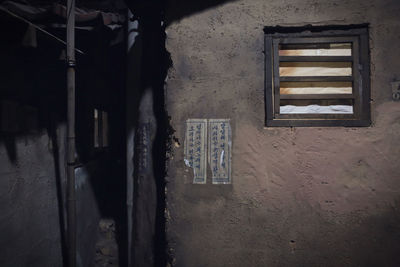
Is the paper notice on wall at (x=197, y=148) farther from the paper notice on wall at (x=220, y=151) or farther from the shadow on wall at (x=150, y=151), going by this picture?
the shadow on wall at (x=150, y=151)

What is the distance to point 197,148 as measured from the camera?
11.0 feet

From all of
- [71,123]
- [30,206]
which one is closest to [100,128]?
[71,123]

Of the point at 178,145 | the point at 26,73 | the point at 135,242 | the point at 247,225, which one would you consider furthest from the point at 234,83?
the point at 135,242

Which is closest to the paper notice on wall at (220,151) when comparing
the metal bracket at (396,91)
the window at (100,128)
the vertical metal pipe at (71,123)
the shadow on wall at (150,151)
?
the shadow on wall at (150,151)

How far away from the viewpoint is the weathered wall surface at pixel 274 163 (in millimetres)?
3139

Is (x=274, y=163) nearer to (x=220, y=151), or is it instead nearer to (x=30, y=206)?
(x=220, y=151)

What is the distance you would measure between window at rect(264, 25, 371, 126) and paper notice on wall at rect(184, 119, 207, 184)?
94cm

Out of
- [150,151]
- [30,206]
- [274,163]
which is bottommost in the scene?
[30,206]

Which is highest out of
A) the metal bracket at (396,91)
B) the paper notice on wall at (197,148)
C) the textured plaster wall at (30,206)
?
the metal bracket at (396,91)

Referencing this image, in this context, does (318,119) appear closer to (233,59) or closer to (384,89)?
(384,89)

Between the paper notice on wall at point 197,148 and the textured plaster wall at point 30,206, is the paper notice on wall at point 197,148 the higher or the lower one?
the higher one

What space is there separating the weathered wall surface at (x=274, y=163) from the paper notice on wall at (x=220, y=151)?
0.32 feet

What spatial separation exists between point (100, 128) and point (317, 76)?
4.18 metres

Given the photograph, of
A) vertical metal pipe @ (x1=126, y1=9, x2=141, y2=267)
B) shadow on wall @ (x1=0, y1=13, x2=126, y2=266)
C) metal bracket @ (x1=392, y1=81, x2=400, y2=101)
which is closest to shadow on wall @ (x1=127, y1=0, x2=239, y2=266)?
vertical metal pipe @ (x1=126, y1=9, x2=141, y2=267)
